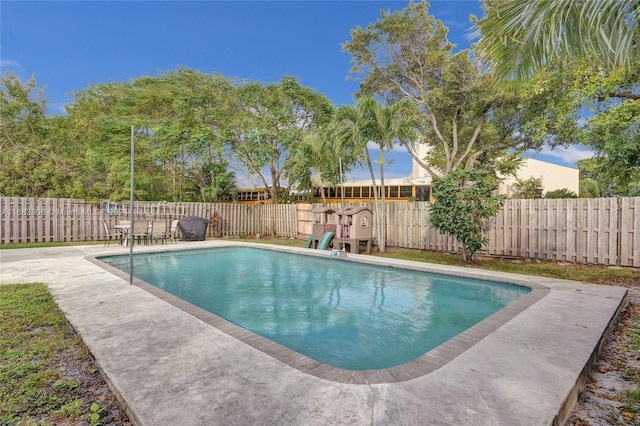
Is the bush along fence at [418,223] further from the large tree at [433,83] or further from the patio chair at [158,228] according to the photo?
the large tree at [433,83]

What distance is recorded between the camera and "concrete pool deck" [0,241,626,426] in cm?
188

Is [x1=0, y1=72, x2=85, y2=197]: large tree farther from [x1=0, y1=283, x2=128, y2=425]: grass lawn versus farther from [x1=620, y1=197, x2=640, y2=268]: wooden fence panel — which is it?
[x1=620, y1=197, x2=640, y2=268]: wooden fence panel

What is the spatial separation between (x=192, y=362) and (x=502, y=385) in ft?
7.39

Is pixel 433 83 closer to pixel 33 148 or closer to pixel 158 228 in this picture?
pixel 158 228

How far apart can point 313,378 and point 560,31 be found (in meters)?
4.20

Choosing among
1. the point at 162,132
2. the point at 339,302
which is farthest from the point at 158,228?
the point at 339,302

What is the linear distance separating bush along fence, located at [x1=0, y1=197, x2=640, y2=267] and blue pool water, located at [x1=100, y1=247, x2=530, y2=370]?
329 centimetres

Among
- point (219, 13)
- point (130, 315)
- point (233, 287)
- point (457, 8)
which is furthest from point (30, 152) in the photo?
point (457, 8)

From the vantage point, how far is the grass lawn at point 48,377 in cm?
197

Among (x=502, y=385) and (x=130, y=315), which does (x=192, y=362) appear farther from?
(x=502, y=385)

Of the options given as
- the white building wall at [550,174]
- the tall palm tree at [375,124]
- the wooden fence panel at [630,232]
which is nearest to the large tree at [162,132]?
the tall palm tree at [375,124]

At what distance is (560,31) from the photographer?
3465 millimetres

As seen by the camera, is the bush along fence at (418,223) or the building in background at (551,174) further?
the building in background at (551,174)

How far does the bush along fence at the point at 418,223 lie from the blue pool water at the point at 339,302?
3.29 m
